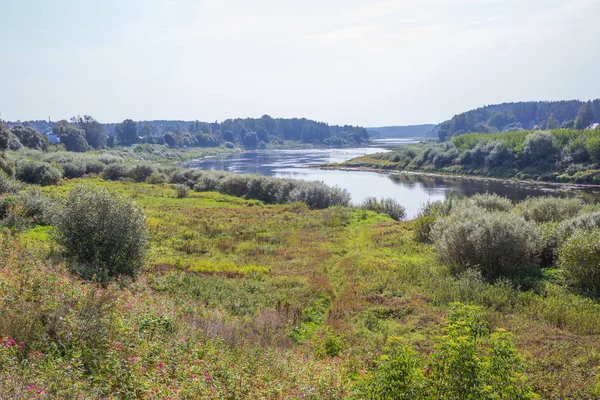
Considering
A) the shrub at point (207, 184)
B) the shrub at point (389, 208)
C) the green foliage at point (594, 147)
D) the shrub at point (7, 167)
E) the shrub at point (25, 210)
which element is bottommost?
the shrub at point (389, 208)

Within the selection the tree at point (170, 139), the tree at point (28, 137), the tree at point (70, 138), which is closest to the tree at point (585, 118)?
the tree at point (170, 139)

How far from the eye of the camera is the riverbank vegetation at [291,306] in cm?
684

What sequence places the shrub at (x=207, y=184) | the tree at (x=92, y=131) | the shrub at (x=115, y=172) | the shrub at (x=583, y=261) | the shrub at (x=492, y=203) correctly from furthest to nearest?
the tree at (x=92, y=131)
the shrub at (x=115, y=172)
the shrub at (x=207, y=184)
the shrub at (x=492, y=203)
the shrub at (x=583, y=261)

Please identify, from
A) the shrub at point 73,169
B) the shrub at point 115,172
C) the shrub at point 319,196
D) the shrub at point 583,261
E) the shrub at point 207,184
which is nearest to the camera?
the shrub at point 583,261

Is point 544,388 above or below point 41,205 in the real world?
below

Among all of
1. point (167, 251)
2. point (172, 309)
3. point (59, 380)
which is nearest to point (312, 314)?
point (172, 309)

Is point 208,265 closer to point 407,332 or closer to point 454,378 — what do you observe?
point 407,332

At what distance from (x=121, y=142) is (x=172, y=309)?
186 metres

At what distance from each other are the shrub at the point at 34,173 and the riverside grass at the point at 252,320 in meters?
31.2

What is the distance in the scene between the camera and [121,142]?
589ft

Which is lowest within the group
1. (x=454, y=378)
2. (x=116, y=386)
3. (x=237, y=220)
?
(x=237, y=220)

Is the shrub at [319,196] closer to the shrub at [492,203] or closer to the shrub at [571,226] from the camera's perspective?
the shrub at [492,203]

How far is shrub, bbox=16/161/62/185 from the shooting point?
4689 centimetres

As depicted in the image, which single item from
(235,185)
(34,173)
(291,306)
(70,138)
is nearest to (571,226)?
(291,306)
